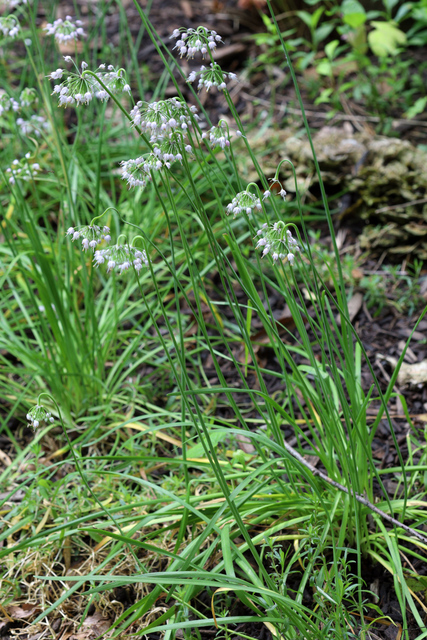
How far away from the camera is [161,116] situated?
117 cm

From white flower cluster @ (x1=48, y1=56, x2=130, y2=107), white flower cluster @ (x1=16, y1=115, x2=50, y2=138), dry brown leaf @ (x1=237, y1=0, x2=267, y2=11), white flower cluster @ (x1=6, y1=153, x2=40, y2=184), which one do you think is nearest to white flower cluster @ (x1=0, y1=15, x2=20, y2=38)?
white flower cluster @ (x1=16, y1=115, x2=50, y2=138)

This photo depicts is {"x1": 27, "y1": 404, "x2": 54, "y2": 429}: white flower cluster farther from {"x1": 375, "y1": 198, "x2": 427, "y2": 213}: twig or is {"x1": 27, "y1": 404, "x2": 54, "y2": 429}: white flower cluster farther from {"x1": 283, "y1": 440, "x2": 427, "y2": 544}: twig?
{"x1": 375, "y1": 198, "x2": 427, "y2": 213}: twig

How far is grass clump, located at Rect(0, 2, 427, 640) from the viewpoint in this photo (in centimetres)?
131

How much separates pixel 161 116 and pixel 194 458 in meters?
1.36

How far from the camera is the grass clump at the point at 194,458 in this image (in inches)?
51.5

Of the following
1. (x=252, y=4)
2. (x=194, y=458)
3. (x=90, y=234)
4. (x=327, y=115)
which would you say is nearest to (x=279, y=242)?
(x=90, y=234)

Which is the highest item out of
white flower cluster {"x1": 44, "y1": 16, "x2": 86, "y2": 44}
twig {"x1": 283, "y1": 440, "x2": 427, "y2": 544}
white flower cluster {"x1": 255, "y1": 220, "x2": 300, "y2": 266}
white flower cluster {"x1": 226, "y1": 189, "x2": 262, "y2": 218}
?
white flower cluster {"x1": 44, "y1": 16, "x2": 86, "y2": 44}

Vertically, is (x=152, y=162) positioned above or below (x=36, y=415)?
above

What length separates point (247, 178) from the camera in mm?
3471

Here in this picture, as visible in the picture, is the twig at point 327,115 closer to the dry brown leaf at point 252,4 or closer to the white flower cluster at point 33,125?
the dry brown leaf at point 252,4

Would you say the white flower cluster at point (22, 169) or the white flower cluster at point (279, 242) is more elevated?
the white flower cluster at point (22, 169)

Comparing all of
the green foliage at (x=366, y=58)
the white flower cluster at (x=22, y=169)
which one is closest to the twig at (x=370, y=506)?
the white flower cluster at (x=22, y=169)

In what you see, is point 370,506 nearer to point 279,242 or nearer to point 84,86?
point 279,242

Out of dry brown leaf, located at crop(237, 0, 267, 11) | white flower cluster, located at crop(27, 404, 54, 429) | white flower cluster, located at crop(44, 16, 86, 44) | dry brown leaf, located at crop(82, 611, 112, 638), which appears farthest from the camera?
dry brown leaf, located at crop(237, 0, 267, 11)
